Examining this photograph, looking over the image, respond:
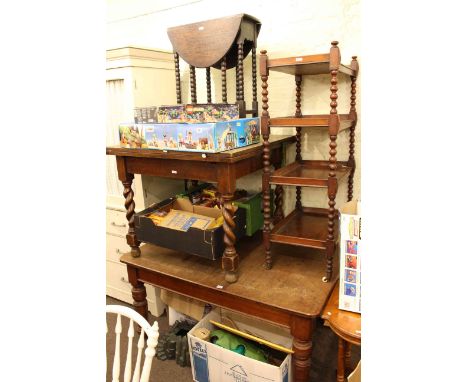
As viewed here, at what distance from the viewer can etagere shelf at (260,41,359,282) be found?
Result: 1279 millimetres

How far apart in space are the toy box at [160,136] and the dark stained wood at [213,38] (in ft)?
1.49

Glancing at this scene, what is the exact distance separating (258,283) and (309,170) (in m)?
0.60

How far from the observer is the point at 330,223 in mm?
1350

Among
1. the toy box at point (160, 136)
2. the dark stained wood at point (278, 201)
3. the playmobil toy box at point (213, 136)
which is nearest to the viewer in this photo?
the playmobil toy box at point (213, 136)

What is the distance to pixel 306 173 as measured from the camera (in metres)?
1.62

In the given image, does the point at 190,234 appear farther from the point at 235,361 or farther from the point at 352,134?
the point at 352,134

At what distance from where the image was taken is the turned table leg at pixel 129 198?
170cm

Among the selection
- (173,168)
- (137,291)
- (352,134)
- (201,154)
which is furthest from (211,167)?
(137,291)

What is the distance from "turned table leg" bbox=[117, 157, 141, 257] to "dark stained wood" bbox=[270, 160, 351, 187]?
2.41ft

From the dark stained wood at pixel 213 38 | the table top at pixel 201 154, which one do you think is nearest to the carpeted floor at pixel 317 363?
the table top at pixel 201 154

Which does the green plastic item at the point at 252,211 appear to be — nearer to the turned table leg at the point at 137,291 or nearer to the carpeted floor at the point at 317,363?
the turned table leg at the point at 137,291

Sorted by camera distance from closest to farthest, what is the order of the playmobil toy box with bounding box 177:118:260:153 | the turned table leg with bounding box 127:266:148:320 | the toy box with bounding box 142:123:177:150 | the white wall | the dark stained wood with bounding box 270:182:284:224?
the playmobil toy box with bounding box 177:118:260:153 < the toy box with bounding box 142:123:177:150 < the white wall < the turned table leg with bounding box 127:266:148:320 < the dark stained wood with bounding box 270:182:284:224

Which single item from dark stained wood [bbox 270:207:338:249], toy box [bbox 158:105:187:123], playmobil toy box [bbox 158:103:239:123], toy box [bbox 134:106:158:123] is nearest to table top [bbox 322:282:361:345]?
dark stained wood [bbox 270:207:338:249]

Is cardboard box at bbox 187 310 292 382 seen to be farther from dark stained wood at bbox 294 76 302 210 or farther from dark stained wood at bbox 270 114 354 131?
dark stained wood at bbox 270 114 354 131
